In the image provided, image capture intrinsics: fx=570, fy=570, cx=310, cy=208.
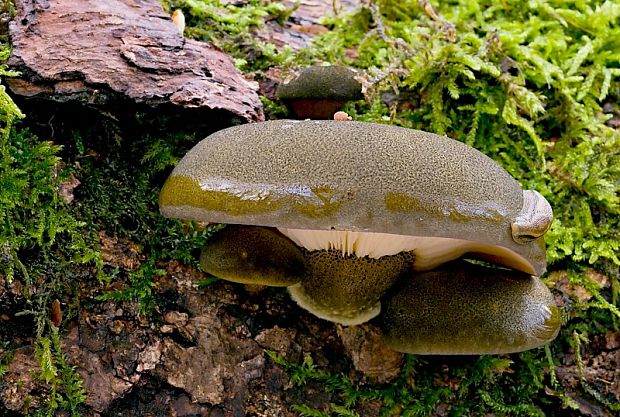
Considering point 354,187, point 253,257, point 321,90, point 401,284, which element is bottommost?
point 401,284

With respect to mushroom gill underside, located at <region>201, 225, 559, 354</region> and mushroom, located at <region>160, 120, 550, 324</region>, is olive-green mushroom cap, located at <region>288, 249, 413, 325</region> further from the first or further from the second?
mushroom, located at <region>160, 120, 550, 324</region>

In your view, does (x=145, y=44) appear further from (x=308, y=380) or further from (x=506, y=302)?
(x=506, y=302)

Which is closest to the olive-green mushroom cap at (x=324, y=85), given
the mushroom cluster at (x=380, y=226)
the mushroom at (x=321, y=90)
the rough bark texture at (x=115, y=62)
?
the mushroom at (x=321, y=90)

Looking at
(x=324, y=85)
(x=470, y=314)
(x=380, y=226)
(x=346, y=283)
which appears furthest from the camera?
(x=324, y=85)

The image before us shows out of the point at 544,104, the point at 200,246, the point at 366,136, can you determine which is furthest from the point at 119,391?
the point at 544,104

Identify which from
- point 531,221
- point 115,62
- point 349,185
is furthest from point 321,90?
point 531,221

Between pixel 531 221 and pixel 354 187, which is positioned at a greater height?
pixel 354 187

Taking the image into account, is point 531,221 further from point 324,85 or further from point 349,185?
point 324,85

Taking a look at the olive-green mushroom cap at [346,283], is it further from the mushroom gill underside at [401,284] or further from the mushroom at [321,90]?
the mushroom at [321,90]
